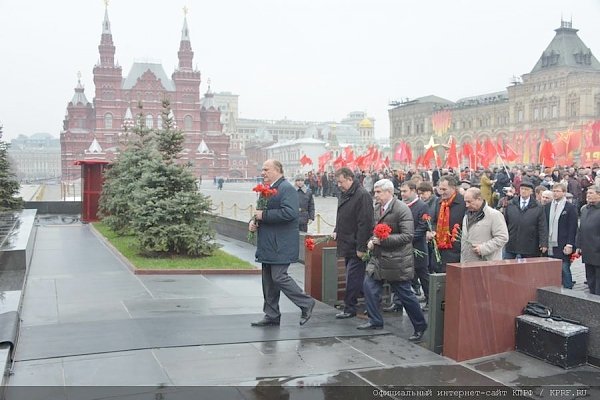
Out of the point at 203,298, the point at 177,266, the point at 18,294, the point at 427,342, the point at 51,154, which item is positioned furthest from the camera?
the point at 51,154

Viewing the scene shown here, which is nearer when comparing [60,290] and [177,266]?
[60,290]

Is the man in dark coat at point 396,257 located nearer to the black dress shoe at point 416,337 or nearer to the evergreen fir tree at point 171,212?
the black dress shoe at point 416,337

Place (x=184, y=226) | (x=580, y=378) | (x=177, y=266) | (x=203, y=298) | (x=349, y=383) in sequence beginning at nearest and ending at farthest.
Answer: (x=349, y=383) < (x=580, y=378) < (x=203, y=298) < (x=177, y=266) < (x=184, y=226)

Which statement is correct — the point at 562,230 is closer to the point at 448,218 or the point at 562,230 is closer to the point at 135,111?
the point at 448,218

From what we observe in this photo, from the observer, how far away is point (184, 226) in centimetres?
1180

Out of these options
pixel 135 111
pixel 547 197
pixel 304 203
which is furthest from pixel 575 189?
pixel 135 111

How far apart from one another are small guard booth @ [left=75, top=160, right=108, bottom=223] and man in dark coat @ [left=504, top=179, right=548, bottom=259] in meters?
15.5

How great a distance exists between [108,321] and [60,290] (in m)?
2.25

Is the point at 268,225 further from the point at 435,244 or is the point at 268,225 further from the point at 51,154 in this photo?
the point at 51,154

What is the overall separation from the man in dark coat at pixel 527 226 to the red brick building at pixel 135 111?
7963cm

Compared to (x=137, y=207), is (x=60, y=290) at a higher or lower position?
lower

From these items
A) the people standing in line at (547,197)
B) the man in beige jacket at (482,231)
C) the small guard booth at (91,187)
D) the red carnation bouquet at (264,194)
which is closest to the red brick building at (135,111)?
the small guard booth at (91,187)

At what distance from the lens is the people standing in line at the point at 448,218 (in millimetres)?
7734

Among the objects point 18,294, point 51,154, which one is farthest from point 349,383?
point 51,154
